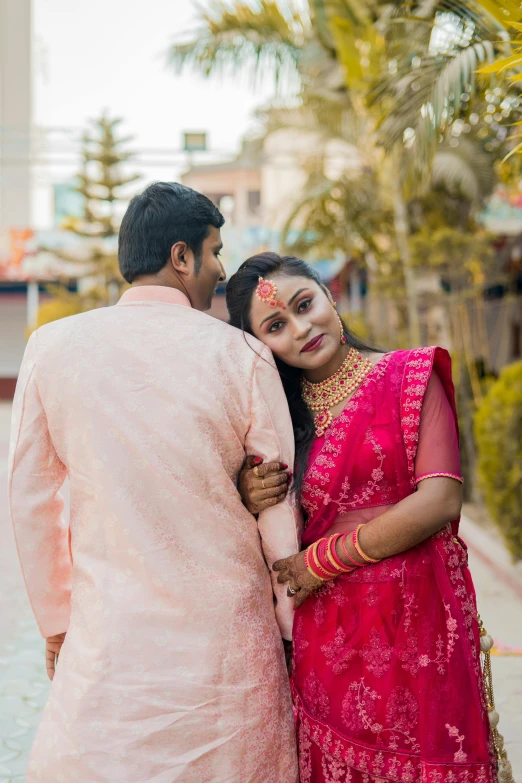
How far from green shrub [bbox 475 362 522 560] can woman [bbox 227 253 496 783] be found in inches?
142

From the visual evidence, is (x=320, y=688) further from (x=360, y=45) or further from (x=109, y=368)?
(x=360, y=45)

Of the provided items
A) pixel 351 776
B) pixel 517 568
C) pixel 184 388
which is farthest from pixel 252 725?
pixel 517 568

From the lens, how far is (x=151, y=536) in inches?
67.6

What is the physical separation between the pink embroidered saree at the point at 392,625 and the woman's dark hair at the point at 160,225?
1.77ft

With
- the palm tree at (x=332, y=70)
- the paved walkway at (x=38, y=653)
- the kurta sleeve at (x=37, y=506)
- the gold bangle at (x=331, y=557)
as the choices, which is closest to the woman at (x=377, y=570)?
the gold bangle at (x=331, y=557)

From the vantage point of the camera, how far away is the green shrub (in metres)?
5.45

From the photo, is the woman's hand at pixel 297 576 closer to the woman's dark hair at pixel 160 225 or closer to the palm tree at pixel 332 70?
the woman's dark hair at pixel 160 225

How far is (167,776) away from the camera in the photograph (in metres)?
1.68

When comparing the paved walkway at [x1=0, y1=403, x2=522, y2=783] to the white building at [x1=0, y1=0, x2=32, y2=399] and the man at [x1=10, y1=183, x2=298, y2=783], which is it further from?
the white building at [x1=0, y1=0, x2=32, y2=399]

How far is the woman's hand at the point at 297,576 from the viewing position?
186cm

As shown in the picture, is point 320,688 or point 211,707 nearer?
point 211,707

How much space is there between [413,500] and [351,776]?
25.4 inches

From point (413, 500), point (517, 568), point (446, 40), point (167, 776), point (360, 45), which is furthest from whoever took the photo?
point (360, 45)

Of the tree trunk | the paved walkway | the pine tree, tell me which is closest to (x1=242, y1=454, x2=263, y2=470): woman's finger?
the paved walkway
